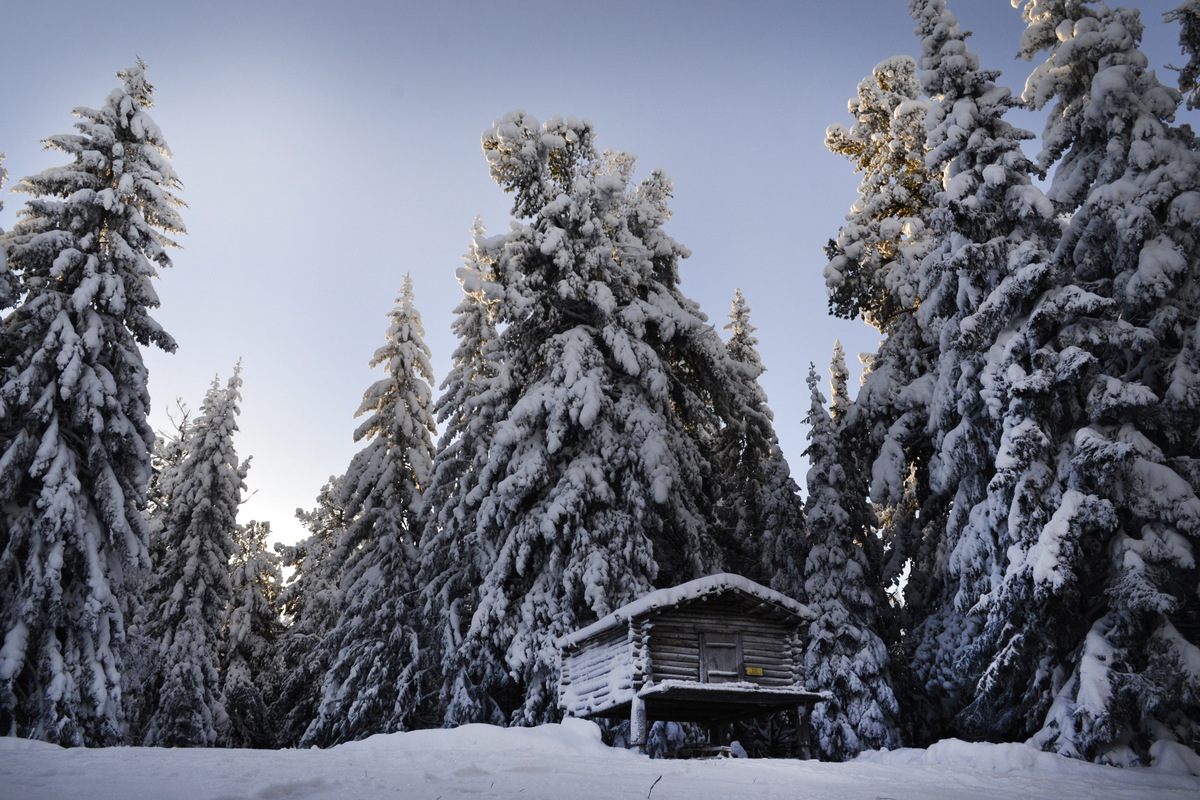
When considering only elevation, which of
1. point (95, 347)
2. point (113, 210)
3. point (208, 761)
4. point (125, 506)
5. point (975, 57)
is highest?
point (975, 57)

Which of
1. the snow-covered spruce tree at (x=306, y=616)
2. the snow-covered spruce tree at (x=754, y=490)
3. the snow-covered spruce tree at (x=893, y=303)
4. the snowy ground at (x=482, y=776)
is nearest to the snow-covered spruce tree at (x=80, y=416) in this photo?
the snowy ground at (x=482, y=776)

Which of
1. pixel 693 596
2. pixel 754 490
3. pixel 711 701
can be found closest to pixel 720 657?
pixel 711 701

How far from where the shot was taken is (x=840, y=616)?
2103cm

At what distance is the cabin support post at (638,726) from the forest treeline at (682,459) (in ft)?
12.3

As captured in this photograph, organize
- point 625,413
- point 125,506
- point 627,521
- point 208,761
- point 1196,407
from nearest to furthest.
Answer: point 208,761 → point 1196,407 → point 125,506 → point 627,521 → point 625,413

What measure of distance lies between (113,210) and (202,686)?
1546 centimetres

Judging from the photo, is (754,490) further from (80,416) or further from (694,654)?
(80,416)

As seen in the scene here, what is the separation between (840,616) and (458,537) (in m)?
11.2

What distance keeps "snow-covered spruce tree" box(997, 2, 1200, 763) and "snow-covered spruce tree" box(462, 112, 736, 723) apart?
931 centimetres

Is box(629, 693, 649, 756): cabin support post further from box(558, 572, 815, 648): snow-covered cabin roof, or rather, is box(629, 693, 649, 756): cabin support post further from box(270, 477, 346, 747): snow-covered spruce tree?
box(270, 477, 346, 747): snow-covered spruce tree

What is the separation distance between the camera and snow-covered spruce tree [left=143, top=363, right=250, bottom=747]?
82.2 feet

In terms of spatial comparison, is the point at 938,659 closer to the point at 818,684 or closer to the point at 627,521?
the point at 818,684

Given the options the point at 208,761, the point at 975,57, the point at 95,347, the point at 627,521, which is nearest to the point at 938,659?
the point at 627,521

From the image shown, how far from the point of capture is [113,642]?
17203 mm
